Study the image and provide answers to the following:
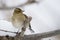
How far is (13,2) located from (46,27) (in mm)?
663

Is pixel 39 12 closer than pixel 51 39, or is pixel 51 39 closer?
pixel 51 39

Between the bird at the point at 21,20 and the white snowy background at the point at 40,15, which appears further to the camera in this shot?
the white snowy background at the point at 40,15

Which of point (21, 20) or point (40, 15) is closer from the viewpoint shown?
point (21, 20)

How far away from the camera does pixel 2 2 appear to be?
1.54 m

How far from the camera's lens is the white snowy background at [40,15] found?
0.98m

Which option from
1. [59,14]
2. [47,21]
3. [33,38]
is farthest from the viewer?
[59,14]

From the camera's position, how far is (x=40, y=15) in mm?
1232

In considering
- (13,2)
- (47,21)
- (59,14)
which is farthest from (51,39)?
(13,2)

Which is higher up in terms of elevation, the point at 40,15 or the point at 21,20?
the point at 21,20

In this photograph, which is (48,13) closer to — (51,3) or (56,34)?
(51,3)

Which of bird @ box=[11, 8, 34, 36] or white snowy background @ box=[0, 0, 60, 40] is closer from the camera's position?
bird @ box=[11, 8, 34, 36]

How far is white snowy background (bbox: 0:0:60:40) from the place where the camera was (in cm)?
98

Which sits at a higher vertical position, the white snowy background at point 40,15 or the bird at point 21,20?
the bird at point 21,20

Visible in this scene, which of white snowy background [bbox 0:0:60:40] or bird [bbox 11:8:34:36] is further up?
bird [bbox 11:8:34:36]
